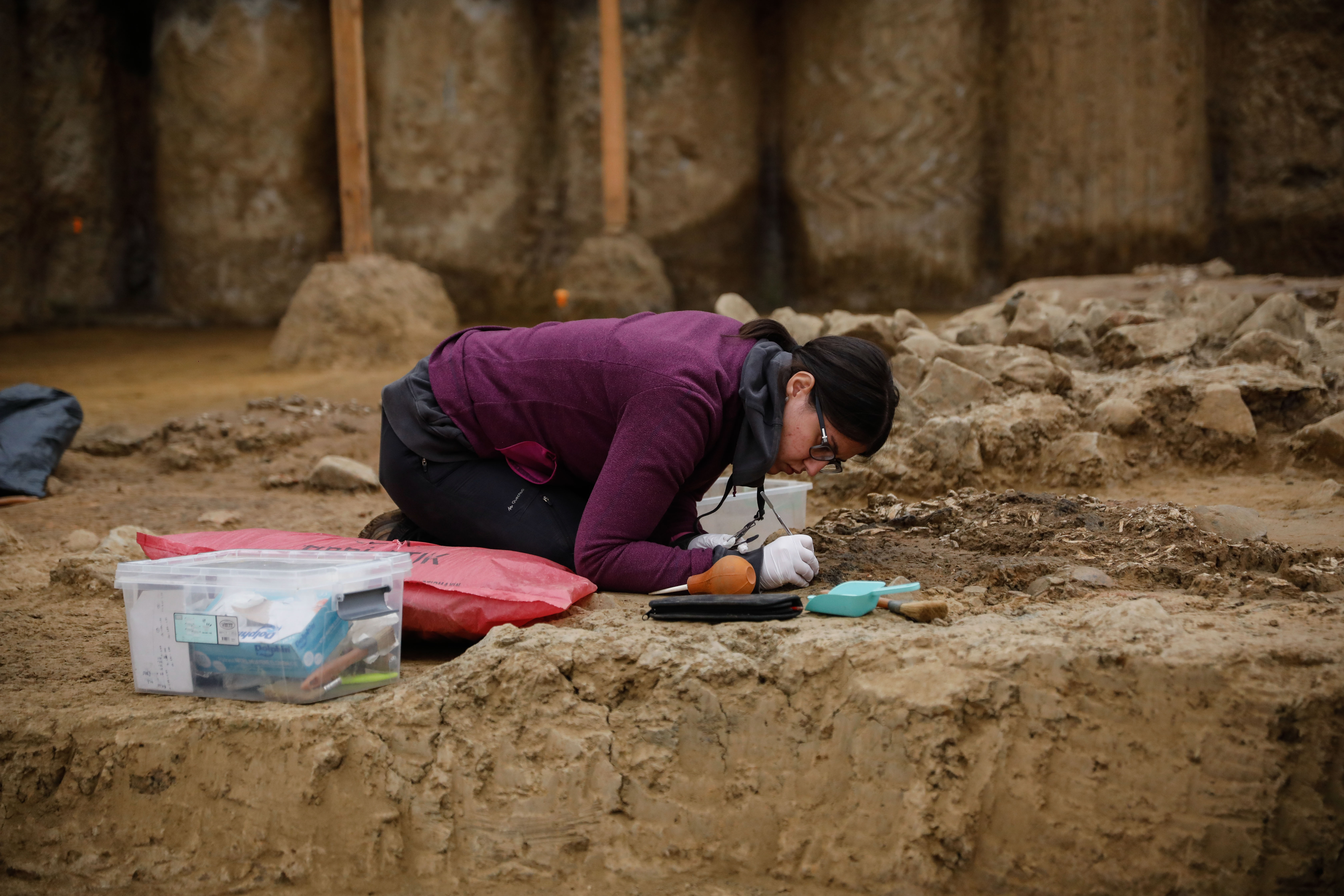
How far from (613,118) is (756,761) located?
6.43 meters

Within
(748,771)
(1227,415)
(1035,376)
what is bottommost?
Answer: (748,771)

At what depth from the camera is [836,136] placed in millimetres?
7879

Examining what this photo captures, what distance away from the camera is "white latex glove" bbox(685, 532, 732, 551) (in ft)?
7.74

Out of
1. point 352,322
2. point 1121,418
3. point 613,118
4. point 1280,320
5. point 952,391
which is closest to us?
point 1121,418

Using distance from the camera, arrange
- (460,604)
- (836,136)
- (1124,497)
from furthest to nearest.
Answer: (836,136)
(1124,497)
(460,604)

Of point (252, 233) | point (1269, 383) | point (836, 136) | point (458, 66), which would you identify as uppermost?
point (458, 66)

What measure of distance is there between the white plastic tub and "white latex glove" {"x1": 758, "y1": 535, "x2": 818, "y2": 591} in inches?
23.2

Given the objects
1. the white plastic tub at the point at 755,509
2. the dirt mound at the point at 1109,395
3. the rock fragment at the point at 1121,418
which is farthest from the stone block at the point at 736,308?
the white plastic tub at the point at 755,509

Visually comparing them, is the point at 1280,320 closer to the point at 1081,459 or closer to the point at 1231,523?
the point at 1081,459

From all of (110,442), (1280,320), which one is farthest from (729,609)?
(110,442)

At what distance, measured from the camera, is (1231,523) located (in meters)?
2.54

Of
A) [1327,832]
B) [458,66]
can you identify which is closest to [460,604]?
[1327,832]

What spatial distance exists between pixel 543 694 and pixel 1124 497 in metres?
2.20

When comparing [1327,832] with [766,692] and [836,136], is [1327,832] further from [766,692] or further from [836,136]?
[836,136]
